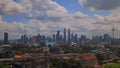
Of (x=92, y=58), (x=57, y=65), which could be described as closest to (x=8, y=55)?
(x=92, y=58)

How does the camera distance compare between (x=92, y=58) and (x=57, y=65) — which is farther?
(x=92, y=58)

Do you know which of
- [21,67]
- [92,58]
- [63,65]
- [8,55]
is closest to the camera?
[21,67]

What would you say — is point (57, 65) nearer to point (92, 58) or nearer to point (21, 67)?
point (21, 67)

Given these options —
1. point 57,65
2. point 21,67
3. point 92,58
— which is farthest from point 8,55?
point 21,67

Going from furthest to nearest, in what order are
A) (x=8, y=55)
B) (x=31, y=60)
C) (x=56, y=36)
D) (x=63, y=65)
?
(x=56, y=36), (x=8, y=55), (x=63, y=65), (x=31, y=60)

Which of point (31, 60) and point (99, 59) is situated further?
point (99, 59)

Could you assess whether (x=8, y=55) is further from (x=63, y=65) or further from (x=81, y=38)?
(x=81, y=38)

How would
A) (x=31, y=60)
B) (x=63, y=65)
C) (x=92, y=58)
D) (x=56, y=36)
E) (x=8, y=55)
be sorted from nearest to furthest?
(x=31, y=60) < (x=63, y=65) < (x=92, y=58) < (x=8, y=55) < (x=56, y=36)

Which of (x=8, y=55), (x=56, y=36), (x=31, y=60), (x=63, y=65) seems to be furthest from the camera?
→ (x=56, y=36)
